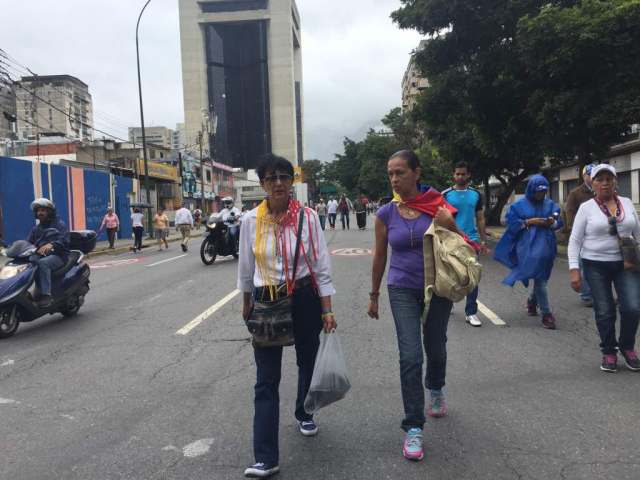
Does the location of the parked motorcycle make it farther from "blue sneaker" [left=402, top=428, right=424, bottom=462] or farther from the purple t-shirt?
"blue sneaker" [left=402, top=428, right=424, bottom=462]

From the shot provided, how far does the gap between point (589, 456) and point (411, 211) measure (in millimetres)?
1718

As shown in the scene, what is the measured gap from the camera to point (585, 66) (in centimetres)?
1229

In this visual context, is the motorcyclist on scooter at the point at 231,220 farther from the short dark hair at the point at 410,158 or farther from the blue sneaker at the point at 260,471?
the blue sneaker at the point at 260,471

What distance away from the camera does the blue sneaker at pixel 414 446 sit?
316 centimetres

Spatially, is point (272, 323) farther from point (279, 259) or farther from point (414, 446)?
point (414, 446)

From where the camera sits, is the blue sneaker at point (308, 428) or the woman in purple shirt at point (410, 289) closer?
the woman in purple shirt at point (410, 289)

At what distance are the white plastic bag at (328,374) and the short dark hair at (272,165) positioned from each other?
0.95 metres

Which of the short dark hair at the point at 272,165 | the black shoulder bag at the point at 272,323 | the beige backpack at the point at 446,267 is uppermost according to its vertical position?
the short dark hair at the point at 272,165

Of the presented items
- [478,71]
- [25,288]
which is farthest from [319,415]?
[478,71]

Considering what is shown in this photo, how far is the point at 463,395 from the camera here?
420 cm

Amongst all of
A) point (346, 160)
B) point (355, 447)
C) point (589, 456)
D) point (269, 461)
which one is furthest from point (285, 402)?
point (346, 160)

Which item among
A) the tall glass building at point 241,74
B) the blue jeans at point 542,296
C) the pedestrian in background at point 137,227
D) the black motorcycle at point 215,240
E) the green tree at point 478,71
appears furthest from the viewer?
the tall glass building at point 241,74

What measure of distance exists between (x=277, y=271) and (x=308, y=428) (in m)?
1.12

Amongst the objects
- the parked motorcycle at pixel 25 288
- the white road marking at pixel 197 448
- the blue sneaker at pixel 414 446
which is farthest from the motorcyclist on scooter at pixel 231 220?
the blue sneaker at pixel 414 446
